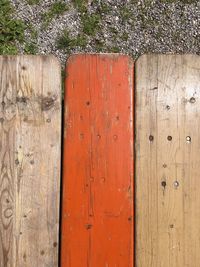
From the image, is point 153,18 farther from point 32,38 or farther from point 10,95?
point 10,95

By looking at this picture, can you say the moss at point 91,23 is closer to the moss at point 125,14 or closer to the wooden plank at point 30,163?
the moss at point 125,14

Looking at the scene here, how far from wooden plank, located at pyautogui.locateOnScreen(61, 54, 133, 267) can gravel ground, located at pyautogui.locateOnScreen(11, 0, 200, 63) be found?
737 millimetres

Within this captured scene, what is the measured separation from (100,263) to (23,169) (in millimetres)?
518

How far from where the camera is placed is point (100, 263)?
2.28 meters

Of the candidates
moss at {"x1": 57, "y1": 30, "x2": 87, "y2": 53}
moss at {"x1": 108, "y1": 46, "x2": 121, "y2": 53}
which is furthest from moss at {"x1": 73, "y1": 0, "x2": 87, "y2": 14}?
moss at {"x1": 108, "y1": 46, "x2": 121, "y2": 53}

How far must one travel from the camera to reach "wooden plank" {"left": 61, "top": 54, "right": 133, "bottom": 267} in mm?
2275

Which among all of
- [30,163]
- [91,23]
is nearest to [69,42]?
[91,23]

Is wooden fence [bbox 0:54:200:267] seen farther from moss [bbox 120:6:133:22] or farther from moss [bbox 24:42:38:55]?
moss [bbox 120:6:133:22]

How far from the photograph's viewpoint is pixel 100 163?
90.4 inches

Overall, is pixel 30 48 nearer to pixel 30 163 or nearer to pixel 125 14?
pixel 125 14

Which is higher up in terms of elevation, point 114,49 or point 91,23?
point 91,23

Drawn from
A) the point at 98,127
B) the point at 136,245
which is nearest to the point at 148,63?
the point at 98,127

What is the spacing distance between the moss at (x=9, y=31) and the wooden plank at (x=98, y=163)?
2.68ft

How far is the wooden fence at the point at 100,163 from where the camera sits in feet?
7.47
